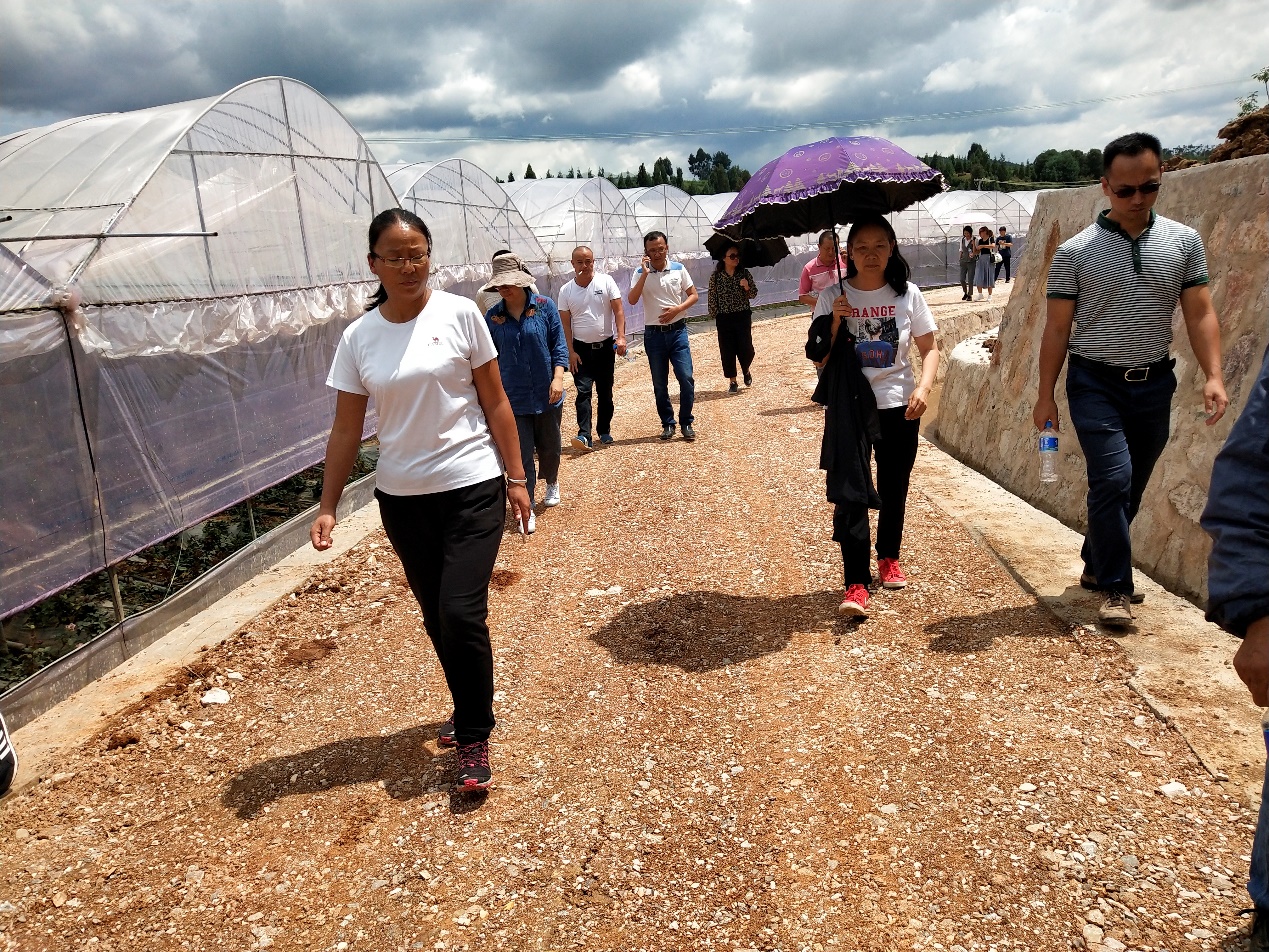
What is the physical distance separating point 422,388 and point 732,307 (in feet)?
28.7

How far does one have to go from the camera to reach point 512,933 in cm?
272

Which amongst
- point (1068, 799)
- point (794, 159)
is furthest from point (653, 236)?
point (1068, 799)

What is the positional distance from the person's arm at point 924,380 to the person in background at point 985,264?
65.3 ft

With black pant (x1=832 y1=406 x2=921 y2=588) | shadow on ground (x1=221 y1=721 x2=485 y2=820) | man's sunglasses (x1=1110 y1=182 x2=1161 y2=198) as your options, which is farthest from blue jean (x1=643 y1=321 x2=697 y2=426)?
shadow on ground (x1=221 y1=721 x2=485 y2=820)

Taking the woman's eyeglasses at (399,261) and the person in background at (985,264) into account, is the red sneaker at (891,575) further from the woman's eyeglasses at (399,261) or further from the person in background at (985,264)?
the person in background at (985,264)

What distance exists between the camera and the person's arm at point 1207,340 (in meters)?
3.86

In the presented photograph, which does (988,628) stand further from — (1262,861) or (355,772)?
(355,772)

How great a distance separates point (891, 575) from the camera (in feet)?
16.3

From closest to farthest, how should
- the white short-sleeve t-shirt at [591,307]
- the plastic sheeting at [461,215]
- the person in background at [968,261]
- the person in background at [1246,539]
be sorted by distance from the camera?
the person in background at [1246,539]
the white short-sleeve t-shirt at [591,307]
the plastic sheeting at [461,215]
the person in background at [968,261]

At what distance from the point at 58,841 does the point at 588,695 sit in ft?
6.79

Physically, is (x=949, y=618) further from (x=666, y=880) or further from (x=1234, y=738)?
(x=666, y=880)

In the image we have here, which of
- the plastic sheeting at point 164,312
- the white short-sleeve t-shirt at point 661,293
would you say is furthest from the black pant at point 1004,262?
the plastic sheeting at point 164,312

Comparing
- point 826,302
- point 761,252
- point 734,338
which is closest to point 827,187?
point 826,302

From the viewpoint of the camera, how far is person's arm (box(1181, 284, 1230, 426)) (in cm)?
386
